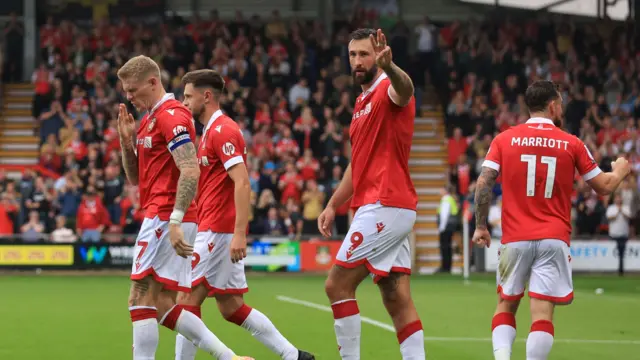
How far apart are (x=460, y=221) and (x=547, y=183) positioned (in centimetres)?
1856

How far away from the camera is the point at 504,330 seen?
8.44 metres

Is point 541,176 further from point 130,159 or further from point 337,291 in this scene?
point 130,159

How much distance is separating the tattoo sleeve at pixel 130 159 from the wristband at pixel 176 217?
1.01m

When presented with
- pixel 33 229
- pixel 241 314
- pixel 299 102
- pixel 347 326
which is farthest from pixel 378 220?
pixel 299 102

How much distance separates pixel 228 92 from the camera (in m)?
30.6

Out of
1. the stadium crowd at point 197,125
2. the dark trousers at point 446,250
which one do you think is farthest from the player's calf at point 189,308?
the dark trousers at point 446,250

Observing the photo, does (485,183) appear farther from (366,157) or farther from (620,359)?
(620,359)

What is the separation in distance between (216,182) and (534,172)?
8.29 ft

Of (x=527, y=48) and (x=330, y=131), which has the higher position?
(x=527, y=48)

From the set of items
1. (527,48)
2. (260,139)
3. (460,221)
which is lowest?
(460,221)

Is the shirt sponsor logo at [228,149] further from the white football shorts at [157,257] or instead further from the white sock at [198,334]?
the white sock at [198,334]

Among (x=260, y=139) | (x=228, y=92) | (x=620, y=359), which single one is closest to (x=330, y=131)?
(x=260, y=139)

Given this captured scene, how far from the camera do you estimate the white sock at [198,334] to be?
812cm

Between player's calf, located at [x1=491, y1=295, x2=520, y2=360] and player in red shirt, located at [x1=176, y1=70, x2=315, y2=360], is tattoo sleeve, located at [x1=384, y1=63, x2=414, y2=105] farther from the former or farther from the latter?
player's calf, located at [x1=491, y1=295, x2=520, y2=360]
